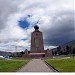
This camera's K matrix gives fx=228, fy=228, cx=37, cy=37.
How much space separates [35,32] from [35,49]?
4.88m

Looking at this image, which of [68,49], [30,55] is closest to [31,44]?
[30,55]

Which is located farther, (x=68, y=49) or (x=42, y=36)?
(x=68, y=49)

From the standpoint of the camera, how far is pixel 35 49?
209ft

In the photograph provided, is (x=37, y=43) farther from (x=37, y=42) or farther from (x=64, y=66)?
(x=64, y=66)

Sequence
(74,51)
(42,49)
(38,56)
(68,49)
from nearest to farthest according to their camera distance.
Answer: (38,56) → (42,49) → (74,51) → (68,49)

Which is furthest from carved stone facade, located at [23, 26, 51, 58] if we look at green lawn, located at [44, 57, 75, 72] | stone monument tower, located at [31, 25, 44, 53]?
green lawn, located at [44, 57, 75, 72]

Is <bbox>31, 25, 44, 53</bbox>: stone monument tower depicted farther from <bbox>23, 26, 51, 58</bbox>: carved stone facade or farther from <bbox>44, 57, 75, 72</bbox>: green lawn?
<bbox>44, 57, 75, 72</bbox>: green lawn

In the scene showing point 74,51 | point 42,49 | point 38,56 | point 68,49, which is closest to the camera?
point 38,56

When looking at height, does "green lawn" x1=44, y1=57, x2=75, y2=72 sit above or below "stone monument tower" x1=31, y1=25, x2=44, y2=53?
below

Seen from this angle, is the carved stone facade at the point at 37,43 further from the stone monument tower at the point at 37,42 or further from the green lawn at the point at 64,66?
the green lawn at the point at 64,66

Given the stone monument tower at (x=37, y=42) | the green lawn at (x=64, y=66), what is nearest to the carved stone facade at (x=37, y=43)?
the stone monument tower at (x=37, y=42)

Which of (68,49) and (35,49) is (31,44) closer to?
(35,49)

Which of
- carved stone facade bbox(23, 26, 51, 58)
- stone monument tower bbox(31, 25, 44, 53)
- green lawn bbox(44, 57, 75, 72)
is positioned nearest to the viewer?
green lawn bbox(44, 57, 75, 72)

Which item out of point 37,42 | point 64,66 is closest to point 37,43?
point 37,42
